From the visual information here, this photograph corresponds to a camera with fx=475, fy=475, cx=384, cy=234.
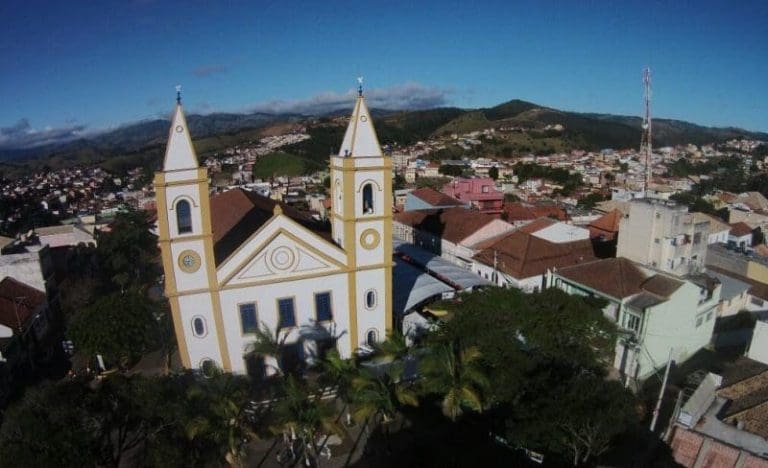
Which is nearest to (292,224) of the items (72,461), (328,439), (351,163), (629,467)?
(351,163)

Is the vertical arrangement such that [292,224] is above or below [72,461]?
above

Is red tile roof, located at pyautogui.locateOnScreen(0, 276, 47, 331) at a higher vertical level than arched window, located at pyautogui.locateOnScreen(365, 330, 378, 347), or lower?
higher

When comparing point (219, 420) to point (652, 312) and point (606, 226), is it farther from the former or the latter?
point (606, 226)

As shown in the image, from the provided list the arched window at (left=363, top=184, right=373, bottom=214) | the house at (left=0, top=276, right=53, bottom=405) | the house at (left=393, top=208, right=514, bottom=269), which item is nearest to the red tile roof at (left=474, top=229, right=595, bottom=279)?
the house at (left=393, top=208, right=514, bottom=269)

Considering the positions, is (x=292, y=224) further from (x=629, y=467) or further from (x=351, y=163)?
(x=629, y=467)

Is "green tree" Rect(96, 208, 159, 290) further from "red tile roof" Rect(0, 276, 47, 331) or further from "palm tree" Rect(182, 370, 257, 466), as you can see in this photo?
"palm tree" Rect(182, 370, 257, 466)

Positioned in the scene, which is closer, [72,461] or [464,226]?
[72,461]

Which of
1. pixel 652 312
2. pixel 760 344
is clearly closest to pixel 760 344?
pixel 760 344
